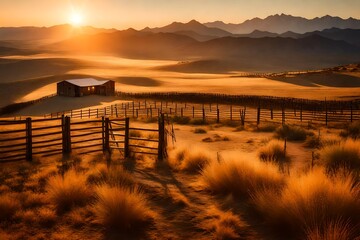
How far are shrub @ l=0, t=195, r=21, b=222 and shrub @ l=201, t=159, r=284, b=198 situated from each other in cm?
441

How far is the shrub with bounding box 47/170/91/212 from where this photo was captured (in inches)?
322

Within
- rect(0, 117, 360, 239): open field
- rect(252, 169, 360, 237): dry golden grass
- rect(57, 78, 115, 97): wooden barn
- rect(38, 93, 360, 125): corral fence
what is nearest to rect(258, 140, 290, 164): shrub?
rect(0, 117, 360, 239): open field

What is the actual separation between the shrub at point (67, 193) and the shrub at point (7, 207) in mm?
775

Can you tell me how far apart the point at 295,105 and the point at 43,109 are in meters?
33.2

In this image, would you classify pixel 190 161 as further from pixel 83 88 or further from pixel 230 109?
pixel 83 88

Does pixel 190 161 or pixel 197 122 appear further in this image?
pixel 197 122

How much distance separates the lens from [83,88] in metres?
60.7

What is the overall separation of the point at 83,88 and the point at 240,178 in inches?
2161

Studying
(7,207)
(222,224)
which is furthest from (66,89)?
(222,224)

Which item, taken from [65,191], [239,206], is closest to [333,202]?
[239,206]

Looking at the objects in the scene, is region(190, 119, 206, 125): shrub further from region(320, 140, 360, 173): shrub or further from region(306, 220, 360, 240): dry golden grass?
region(306, 220, 360, 240): dry golden grass

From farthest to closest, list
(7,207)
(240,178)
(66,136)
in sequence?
(66,136)
(240,178)
(7,207)

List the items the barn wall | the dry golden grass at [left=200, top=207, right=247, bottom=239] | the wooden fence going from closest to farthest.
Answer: the dry golden grass at [left=200, top=207, right=247, bottom=239] < the wooden fence < the barn wall

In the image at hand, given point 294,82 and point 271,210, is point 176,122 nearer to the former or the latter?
point 271,210
